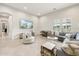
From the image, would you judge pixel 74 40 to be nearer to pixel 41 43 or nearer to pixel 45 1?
pixel 41 43

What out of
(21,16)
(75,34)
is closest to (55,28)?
(75,34)

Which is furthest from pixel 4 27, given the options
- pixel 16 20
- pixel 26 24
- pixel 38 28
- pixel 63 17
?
pixel 63 17

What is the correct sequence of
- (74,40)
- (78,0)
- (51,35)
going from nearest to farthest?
1. (78,0)
2. (74,40)
3. (51,35)

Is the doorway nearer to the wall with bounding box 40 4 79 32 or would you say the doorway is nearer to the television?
the television

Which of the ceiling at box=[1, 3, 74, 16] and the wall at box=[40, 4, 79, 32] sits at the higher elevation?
the ceiling at box=[1, 3, 74, 16]

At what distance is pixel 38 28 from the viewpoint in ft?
9.33

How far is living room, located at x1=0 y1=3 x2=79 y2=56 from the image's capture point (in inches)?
104

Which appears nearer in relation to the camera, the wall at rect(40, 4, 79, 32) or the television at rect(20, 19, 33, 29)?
the wall at rect(40, 4, 79, 32)

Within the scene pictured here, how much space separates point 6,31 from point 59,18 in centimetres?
142

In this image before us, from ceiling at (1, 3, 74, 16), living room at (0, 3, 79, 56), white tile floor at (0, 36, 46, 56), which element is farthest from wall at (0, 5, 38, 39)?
white tile floor at (0, 36, 46, 56)

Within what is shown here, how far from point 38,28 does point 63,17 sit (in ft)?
2.36

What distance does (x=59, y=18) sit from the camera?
2742 mm

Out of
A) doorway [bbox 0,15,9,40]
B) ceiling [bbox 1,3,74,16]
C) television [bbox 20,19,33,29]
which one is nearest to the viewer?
ceiling [bbox 1,3,74,16]

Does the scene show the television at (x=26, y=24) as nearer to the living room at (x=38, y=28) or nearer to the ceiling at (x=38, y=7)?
the living room at (x=38, y=28)
